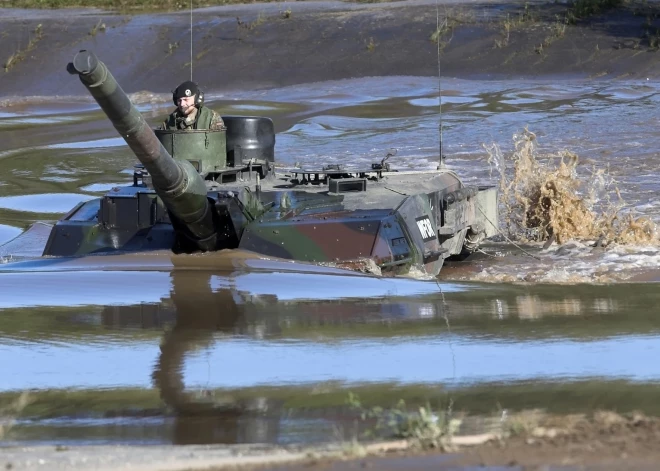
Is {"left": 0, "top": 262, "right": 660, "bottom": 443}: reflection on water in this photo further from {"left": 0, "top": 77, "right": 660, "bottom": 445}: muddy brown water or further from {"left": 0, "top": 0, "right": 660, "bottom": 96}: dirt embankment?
{"left": 0, "top": 0, "right": 660, "bottom": 96}: dirt embankment

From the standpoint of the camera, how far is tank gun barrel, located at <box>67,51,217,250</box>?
6566mm

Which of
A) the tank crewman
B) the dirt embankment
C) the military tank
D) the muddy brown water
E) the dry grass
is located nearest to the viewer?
the muddy brown water

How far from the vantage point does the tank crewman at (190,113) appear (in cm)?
1023

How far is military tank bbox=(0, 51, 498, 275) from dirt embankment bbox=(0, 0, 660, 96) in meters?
15.7

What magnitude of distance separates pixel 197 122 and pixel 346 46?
18164 millimetres

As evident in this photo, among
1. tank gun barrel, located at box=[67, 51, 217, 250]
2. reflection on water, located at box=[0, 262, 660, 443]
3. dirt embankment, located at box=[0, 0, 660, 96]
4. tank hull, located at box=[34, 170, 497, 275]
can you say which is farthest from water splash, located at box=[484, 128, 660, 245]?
dirt embankment, located at box=[0, 0, 660, 96]

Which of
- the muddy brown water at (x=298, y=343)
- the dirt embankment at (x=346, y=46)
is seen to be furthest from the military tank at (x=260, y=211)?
the dirt embankment at (x=346, y=46)

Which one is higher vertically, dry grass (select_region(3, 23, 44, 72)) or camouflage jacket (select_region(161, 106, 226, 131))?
dry grass (select_region(3, 23, 44, 72))

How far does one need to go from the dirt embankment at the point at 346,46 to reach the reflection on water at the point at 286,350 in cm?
1845

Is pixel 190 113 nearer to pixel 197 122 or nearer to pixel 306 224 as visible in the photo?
pixel 197 122

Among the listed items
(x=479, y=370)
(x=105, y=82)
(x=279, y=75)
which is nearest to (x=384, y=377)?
(x=479, y=370)

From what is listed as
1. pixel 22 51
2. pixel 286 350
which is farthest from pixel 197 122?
pixel 22 51

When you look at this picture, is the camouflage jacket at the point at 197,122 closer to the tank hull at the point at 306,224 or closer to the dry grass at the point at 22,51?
the tank hull at the point at 306,224

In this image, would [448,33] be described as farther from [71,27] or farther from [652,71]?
[71,27]
